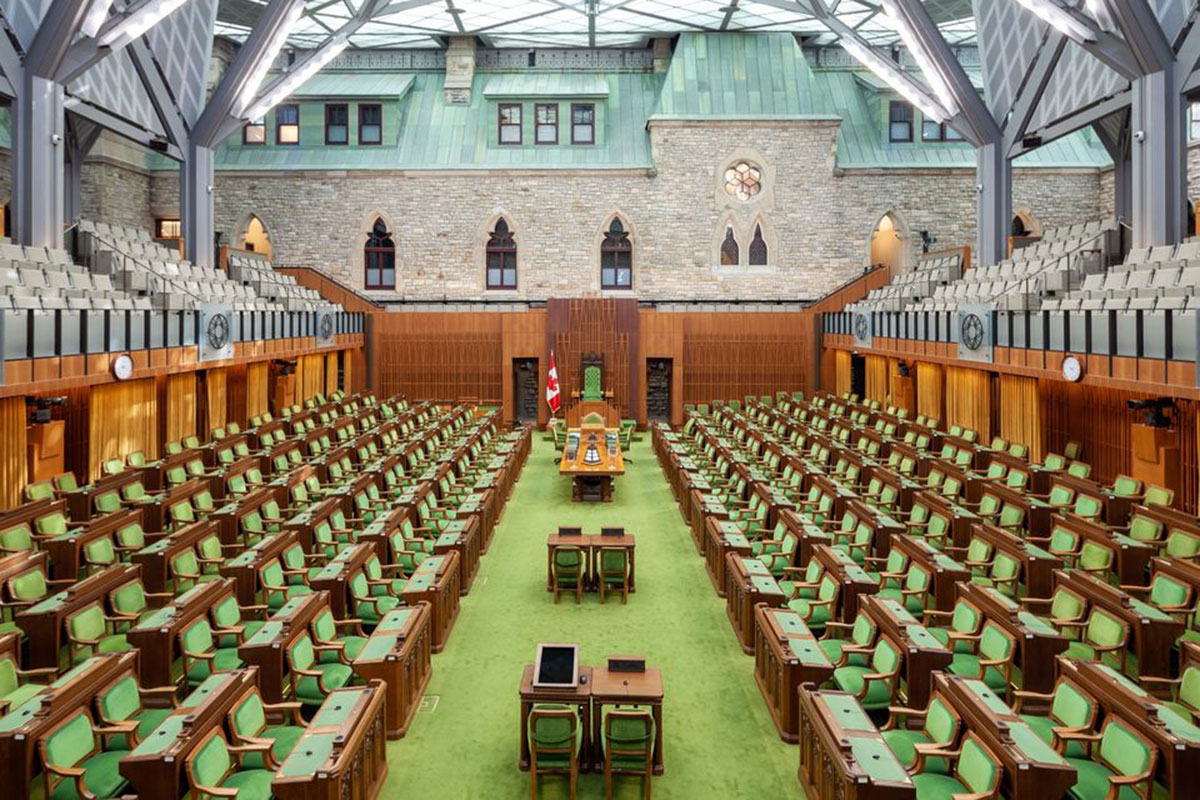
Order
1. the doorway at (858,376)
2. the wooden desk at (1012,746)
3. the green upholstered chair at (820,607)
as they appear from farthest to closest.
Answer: the doorway at (858,376) < the green upholstered chair at (820,607) < the wooden desk at (1012,746)

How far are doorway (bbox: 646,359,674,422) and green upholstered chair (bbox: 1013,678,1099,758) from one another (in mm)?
23214

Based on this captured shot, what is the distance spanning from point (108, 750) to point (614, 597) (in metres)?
6.49

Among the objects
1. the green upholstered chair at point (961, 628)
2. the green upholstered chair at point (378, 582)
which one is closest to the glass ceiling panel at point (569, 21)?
the green upholstered chair at point (378, 582)

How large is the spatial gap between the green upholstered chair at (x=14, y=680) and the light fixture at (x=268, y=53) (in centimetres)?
2035

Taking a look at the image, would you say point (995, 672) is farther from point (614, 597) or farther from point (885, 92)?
point (885, 92)

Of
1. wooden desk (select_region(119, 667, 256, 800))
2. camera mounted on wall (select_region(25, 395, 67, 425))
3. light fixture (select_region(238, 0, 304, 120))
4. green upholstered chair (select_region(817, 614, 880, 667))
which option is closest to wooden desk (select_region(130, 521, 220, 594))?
wooden desk (select_region(119, 667, 256, 800))

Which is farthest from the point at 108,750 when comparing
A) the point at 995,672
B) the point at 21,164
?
the point at 21,164

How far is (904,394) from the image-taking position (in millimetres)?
24141

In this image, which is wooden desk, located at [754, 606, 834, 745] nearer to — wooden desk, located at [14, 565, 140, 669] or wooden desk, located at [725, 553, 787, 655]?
wooden desk, located at [725, 553, 787, 655]

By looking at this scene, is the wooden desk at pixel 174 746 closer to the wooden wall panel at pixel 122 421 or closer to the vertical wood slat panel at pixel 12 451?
the vertical wood slat panel at pixel 12 451

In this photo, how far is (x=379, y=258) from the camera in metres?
32.1

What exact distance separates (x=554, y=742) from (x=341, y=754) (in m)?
1.67

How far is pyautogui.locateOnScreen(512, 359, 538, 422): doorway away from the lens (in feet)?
97.5

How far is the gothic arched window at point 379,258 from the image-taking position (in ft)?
105
